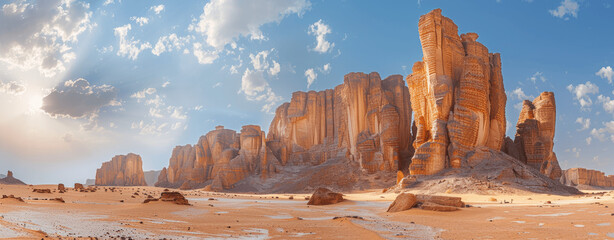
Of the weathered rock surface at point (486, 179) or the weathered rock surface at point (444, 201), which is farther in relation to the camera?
the weathered rock surface at point (486, 179)

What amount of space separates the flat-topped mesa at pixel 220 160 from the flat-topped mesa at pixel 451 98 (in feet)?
81.0

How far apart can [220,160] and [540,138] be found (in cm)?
4187

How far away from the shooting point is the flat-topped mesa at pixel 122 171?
80.2 meters

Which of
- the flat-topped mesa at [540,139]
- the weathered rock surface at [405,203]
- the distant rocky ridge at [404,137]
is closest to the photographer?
the weathered rock surface at [405,203]

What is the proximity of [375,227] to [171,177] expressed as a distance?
69.3 metres

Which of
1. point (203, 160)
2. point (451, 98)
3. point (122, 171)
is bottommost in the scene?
point (122, 171)

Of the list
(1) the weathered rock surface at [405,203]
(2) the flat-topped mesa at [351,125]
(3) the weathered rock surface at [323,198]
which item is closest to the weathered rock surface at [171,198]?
(3) the weathered rock surface at [323,198]

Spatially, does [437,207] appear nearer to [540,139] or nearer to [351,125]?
[540,139]

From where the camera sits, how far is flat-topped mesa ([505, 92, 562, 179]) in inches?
1565

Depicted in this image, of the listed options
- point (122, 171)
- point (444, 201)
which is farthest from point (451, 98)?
point (122, 171)

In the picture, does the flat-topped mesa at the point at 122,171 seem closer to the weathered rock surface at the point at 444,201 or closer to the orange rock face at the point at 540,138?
the orange rock face at the point at 540,138

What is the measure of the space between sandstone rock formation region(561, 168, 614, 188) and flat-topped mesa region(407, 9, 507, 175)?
117 feet

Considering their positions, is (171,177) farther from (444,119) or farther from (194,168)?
(444,119)

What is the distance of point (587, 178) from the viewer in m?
60.0
